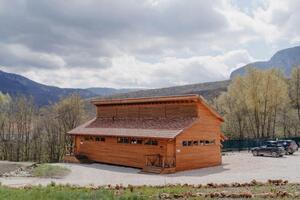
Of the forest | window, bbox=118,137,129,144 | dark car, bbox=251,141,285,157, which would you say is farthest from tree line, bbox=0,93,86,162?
dark car, bbox=251,141,285,157

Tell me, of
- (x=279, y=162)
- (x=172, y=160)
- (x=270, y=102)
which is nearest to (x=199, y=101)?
(x=172, y=160)

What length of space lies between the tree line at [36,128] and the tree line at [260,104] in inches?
995

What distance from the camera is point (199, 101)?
1266 inches

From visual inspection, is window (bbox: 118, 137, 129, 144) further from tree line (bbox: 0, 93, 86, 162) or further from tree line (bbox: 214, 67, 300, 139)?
tree line (bbox: 214, 67, 300, 139)

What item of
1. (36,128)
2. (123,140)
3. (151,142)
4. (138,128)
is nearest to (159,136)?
(151,142)

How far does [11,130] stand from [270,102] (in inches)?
1641

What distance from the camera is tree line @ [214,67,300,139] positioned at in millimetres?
57938

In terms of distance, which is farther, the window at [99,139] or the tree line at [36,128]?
the tree line at [36,128]

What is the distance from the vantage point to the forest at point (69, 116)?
A: 58062 mm

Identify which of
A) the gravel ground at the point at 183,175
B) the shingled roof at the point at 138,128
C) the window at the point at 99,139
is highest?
the shingled roof at the point at 138,128

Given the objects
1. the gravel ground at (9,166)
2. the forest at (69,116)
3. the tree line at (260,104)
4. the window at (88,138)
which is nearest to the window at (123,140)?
the window at (88,138)

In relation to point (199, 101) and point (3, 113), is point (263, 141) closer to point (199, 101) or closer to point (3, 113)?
point (199, 101)

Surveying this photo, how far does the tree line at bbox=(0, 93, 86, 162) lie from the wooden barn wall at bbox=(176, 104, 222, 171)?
96.7ft

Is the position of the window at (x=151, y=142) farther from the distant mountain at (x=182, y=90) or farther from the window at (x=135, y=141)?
the distant mountain at (x=182, y=90)
